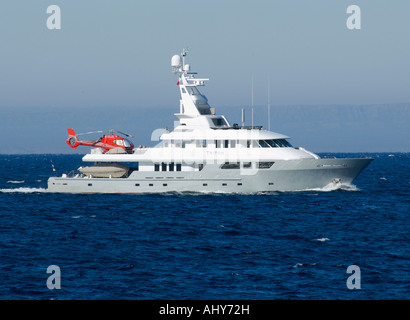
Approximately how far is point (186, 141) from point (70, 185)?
9553 millimetres

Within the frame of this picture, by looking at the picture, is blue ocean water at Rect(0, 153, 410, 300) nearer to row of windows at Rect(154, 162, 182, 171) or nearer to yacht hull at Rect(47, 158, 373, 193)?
yacht hull at Rect(47, 158, 373, 193)

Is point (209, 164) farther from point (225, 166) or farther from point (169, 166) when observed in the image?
point (169, 166)

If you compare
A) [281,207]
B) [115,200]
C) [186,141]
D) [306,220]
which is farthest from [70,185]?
[306,220]

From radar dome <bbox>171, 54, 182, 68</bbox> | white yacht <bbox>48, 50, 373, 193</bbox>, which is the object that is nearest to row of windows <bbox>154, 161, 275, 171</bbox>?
white yacht <bbox>48, 50, 373, 193</bbox>

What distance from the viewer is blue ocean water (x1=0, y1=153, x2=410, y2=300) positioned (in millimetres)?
23891

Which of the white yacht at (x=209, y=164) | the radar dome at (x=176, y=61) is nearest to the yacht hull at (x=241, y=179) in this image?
the white yacht at (x=209, y=164)

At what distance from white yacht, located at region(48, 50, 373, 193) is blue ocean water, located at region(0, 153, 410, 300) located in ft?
3.07

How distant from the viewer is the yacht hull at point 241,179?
4744cm

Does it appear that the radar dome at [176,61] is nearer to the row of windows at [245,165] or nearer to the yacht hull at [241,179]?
the yacht hull at [241,179]

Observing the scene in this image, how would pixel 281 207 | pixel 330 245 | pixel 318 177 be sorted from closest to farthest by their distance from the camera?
pixel 330 245 → pixel 281 207 → pixel 318 177

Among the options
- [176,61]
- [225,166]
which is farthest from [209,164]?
[176,61]

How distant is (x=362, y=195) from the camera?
172 feet
